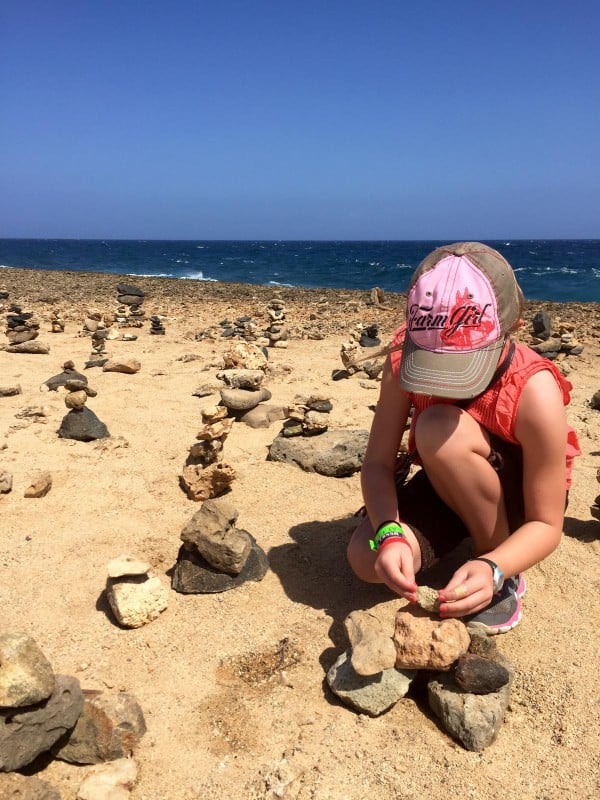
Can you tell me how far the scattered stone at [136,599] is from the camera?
2422 mm

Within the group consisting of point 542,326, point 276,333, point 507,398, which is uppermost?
point 507,398

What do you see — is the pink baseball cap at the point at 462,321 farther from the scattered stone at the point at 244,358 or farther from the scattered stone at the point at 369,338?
the scattered stone at the point at 369,338

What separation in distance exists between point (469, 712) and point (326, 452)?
2.13 m

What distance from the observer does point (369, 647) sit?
2.05 metres

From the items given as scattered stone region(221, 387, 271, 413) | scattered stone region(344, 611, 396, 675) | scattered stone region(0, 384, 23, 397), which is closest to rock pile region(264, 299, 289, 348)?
scattered stone region(221, 387, 271, 413)

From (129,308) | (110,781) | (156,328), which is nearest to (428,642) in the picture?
(110,781)

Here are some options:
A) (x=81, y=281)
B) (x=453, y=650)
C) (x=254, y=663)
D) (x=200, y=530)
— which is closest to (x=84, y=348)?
(x=200, y=530)

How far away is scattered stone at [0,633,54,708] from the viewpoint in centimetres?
173

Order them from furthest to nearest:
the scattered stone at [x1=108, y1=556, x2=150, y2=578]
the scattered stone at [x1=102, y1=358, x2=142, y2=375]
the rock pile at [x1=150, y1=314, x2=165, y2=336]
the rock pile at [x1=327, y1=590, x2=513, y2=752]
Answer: the rock pile at [x1=150, y1=314, x2=165, y2=336], the scattered stone at [x1=102, y1=358, x2=142, y2=375], the scattered stone at [x1=108, y1=556, x2=150, y2=578], the rock pile at [x1=327, y1=590, x2=513, y2=752]

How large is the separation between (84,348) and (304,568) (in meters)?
6.02

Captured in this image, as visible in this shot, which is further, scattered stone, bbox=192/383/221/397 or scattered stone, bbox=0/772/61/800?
scattered stone, bbox=192/383/221/397

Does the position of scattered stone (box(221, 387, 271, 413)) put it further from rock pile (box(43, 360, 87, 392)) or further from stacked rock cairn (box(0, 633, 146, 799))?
stacked rock cairn (box(0, 633, 146, 799))

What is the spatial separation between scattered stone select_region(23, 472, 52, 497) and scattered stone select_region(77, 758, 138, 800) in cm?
192

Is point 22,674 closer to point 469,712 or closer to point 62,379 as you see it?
point 469,712
